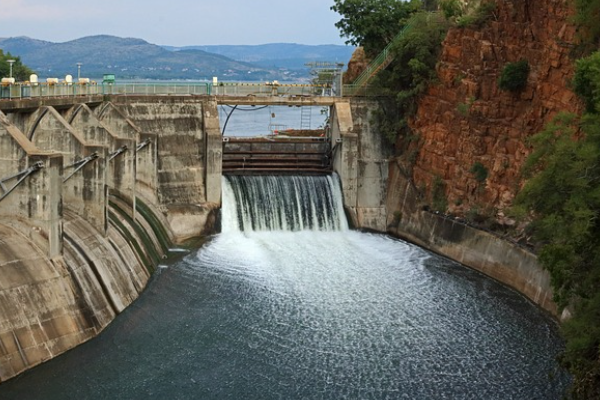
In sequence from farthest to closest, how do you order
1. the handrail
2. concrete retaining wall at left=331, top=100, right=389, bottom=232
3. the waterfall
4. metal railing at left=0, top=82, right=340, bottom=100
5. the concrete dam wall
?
the handrail < concrete retaining wall at left=331, top=100, right=389, bottom=232 < the waterfall < metal railing at left=0, top=82, right=340, bottom=100 < the concrete dam wall

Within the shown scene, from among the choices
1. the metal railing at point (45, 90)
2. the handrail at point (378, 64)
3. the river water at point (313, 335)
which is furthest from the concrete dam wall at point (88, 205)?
the handrail at point (378, 64)

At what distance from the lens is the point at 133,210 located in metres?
38.4

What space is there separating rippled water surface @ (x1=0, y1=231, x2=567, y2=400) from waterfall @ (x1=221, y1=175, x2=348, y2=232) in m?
5.20

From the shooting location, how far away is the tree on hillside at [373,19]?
52031 mm

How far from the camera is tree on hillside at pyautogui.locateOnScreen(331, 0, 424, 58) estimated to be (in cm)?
5203

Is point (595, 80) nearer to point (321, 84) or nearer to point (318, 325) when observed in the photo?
point (318, 325)

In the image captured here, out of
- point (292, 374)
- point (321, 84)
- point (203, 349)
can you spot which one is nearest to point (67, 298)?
point (203, 349)

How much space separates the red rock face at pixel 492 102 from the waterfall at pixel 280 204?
16.4 feet

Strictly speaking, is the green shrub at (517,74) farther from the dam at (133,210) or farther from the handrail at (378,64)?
the handrail at (378,64)

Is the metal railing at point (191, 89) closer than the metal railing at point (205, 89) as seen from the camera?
Yes

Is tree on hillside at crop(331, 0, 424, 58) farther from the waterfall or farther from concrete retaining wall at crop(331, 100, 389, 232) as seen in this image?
the waterfall

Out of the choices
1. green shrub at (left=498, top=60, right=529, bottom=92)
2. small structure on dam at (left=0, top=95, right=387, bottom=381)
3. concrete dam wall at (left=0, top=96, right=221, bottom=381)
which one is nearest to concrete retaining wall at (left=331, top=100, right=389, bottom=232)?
small structure on dam at (left=0, top=95, right=387, bottom=381)

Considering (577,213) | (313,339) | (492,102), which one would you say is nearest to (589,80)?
(577,213)

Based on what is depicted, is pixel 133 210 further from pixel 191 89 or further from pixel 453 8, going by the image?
pixel 453 8
